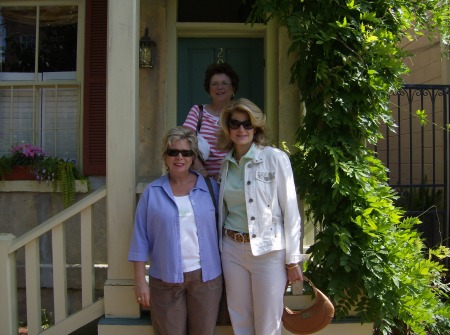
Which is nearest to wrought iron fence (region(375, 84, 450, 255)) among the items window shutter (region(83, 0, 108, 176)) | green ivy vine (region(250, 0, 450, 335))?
green ivy vine (region(250, 0, 450, 335))

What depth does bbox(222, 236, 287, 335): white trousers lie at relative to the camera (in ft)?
9.44

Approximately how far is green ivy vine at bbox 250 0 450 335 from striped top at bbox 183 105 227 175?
576 millimetres

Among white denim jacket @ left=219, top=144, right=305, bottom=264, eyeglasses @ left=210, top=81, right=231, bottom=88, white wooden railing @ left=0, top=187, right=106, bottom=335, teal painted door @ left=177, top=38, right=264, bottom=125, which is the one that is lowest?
white wooden railing @ left=0, top=187, right=106, bottom=335

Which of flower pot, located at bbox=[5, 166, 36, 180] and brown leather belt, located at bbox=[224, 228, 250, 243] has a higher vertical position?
flower pot, located at bbox=[5, 166, 36, 180]

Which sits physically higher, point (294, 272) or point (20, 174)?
point (20, 174)

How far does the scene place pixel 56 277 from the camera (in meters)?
3.59

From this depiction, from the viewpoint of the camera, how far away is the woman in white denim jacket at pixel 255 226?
287 centimetres

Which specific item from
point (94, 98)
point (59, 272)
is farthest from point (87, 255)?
point (94, 98)

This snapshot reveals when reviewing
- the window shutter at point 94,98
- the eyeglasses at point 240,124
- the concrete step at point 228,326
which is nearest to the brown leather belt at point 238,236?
the eyeglasses at point 240,124

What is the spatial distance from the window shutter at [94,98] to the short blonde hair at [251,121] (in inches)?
88.8

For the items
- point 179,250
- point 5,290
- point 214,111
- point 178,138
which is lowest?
point 5,290

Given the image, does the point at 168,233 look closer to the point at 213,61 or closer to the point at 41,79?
the point at 213,61

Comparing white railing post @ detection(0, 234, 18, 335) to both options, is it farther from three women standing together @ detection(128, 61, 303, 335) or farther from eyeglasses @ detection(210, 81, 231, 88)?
eyeglasses @ detection(210, 81, 231, 88)

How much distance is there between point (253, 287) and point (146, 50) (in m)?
2.95
